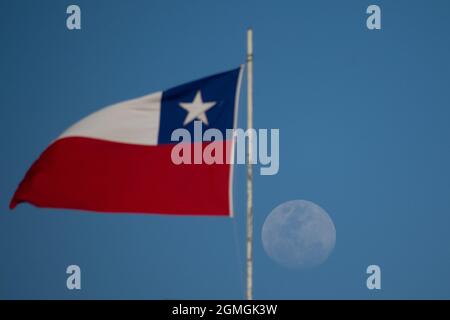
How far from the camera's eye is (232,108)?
1362 inches

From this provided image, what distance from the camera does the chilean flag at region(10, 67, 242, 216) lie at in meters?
34.7

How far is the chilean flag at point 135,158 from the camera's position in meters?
34.7

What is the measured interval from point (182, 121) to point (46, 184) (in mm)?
3826

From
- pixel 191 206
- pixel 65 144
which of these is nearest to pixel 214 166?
pixel 191 206

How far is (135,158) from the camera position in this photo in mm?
35344

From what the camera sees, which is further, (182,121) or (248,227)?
(182,121)
